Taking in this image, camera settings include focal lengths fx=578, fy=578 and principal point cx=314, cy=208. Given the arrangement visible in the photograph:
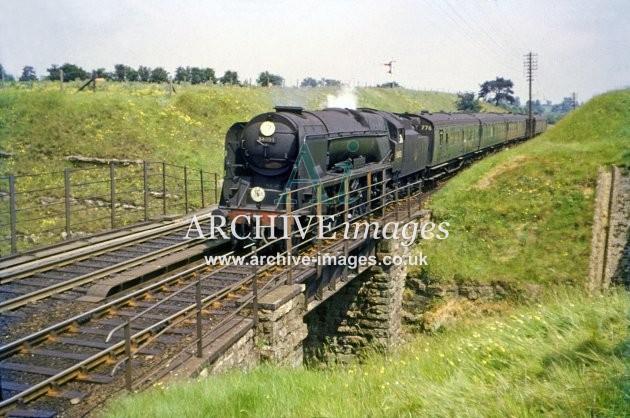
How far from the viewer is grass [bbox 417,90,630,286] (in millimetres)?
14250

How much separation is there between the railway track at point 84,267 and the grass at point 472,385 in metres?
3.35

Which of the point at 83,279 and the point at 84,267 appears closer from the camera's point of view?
the point at 83,279

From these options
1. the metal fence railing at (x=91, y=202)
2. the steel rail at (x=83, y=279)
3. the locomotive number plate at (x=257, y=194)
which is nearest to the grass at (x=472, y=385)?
the steel rail at (x=83, y=279)

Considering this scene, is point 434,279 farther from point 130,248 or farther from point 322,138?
point 130,248

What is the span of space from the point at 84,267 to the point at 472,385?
6.96m

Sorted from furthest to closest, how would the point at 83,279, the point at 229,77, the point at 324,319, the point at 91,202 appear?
1. the point at 229,77
2. the point at 91,202
3. the point at 324,319
4. the point at 83,279

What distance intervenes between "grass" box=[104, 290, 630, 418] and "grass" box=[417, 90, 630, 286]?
7742 millimetres

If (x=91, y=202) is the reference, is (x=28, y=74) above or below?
above

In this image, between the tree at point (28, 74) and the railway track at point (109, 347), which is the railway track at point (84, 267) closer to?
the railway track at point (109, 347)

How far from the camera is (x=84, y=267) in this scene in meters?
9.62

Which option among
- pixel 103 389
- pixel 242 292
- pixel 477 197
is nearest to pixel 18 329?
pixel 103 389

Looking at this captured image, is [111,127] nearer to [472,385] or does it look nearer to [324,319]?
[324,319]

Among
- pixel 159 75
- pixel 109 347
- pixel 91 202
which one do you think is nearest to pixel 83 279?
pixel 109 347

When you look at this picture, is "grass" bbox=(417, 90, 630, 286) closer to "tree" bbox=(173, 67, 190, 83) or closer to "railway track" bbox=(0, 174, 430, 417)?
"railway track" bbox=(0, 174, 430, 417)
